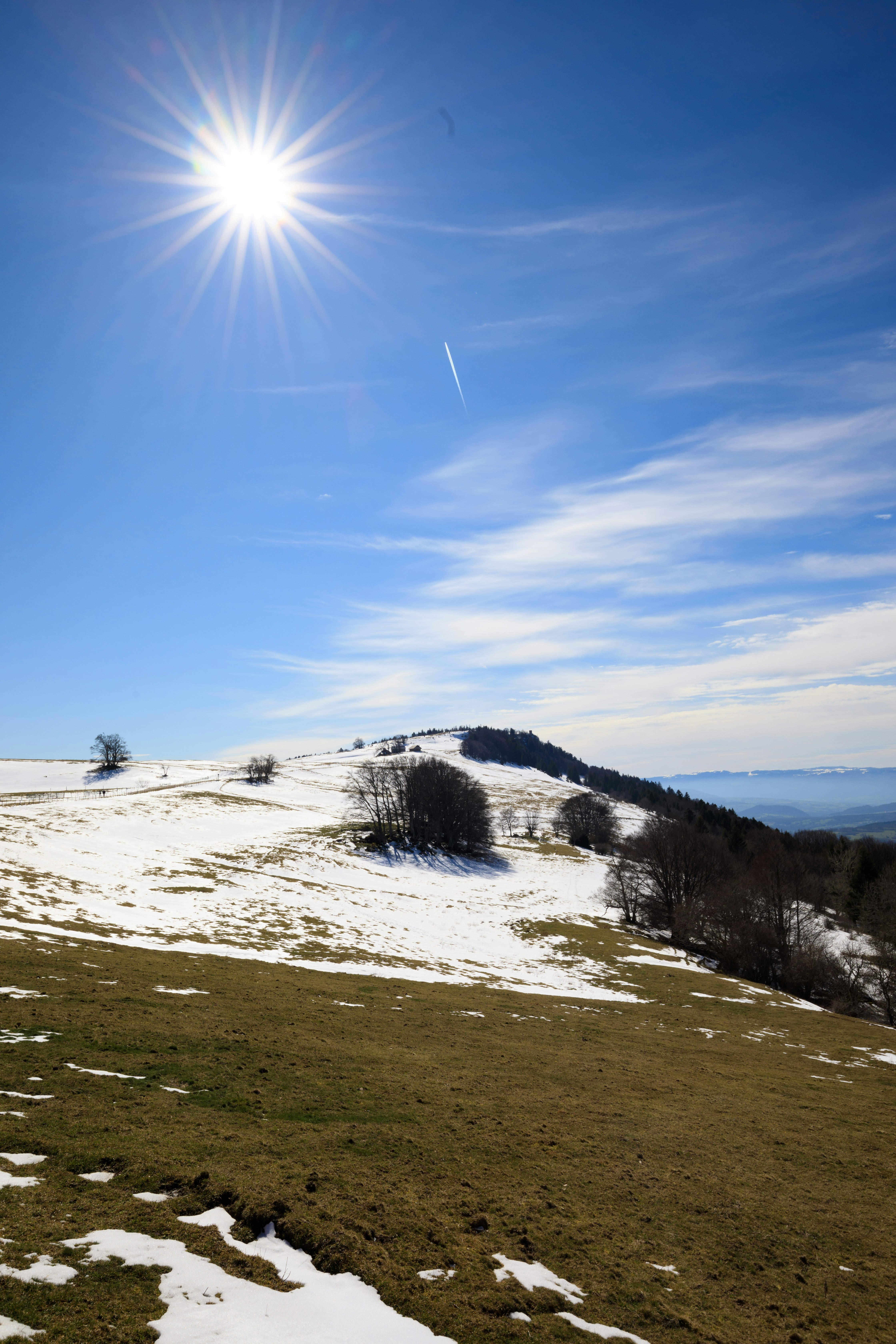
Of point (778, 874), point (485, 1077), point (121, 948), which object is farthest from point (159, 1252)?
point (778, 874)

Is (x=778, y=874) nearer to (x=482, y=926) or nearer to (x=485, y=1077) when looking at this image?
(x=482, y=926)

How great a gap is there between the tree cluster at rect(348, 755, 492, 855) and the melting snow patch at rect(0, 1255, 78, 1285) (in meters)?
83.0

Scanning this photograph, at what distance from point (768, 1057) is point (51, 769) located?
164 meters

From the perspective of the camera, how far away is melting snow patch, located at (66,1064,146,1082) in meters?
11.7

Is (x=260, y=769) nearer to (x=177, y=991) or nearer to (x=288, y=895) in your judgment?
(x=288, y=895)

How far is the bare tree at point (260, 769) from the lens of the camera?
146750mm

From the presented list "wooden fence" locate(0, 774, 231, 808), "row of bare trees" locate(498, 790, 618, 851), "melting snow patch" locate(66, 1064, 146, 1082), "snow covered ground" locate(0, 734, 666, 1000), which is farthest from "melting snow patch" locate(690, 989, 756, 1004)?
"wooden fence" locate(0, 774, 231, 808)

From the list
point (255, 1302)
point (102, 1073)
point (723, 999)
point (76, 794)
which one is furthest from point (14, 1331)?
point (76, 794)

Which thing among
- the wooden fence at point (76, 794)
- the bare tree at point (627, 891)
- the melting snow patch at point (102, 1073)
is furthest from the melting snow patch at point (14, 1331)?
the wooden fence at point (76, 794)

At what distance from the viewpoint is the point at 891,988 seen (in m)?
41.7

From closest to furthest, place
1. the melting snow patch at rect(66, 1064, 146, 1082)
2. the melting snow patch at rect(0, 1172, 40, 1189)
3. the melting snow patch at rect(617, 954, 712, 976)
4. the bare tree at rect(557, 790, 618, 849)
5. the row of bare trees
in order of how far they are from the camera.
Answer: the melting snow patch at rect(0, 1172, 40, 1189)
the melting snow patch at rect(66, 1064, 146, 1082)
the melting snow patch at rect(617, 954, 712, 976)
the bare tree at rect(557, 790, 618, 849)
the row of bare trees

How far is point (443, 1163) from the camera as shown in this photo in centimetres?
1073

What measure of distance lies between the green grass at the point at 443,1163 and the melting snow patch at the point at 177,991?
0.37 meters

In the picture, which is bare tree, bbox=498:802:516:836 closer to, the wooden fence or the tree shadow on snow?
the tree shadow on snow
